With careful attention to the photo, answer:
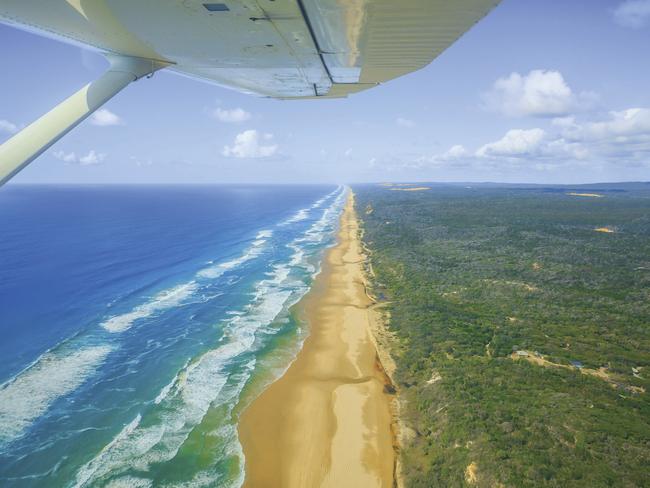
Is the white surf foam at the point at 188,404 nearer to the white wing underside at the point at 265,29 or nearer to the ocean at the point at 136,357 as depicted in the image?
the ocean at the point at 136,357

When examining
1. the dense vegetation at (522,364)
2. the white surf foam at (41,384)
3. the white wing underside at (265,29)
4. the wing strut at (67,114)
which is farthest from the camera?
the white surf foam at (41,384)

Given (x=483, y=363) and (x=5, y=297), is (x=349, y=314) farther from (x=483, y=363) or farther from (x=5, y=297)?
(x=5, y=297)

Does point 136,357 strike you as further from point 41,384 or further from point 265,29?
point 265,29

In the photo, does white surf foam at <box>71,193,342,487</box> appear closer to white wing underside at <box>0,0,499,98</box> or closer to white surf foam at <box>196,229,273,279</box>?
white surf foam at <box>196,229,273,279</box>

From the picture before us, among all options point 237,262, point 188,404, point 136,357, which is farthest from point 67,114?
point 237,262

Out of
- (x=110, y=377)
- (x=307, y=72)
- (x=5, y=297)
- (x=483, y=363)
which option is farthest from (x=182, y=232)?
(x=307, y=72)

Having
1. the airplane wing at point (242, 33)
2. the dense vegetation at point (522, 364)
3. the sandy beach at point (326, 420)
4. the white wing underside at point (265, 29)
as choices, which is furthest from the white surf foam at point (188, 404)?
the white wing underside at point (265, 29)

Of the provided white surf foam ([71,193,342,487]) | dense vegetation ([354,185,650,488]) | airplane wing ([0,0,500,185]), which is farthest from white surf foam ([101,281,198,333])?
airplane wing ([0,0,500,185])
